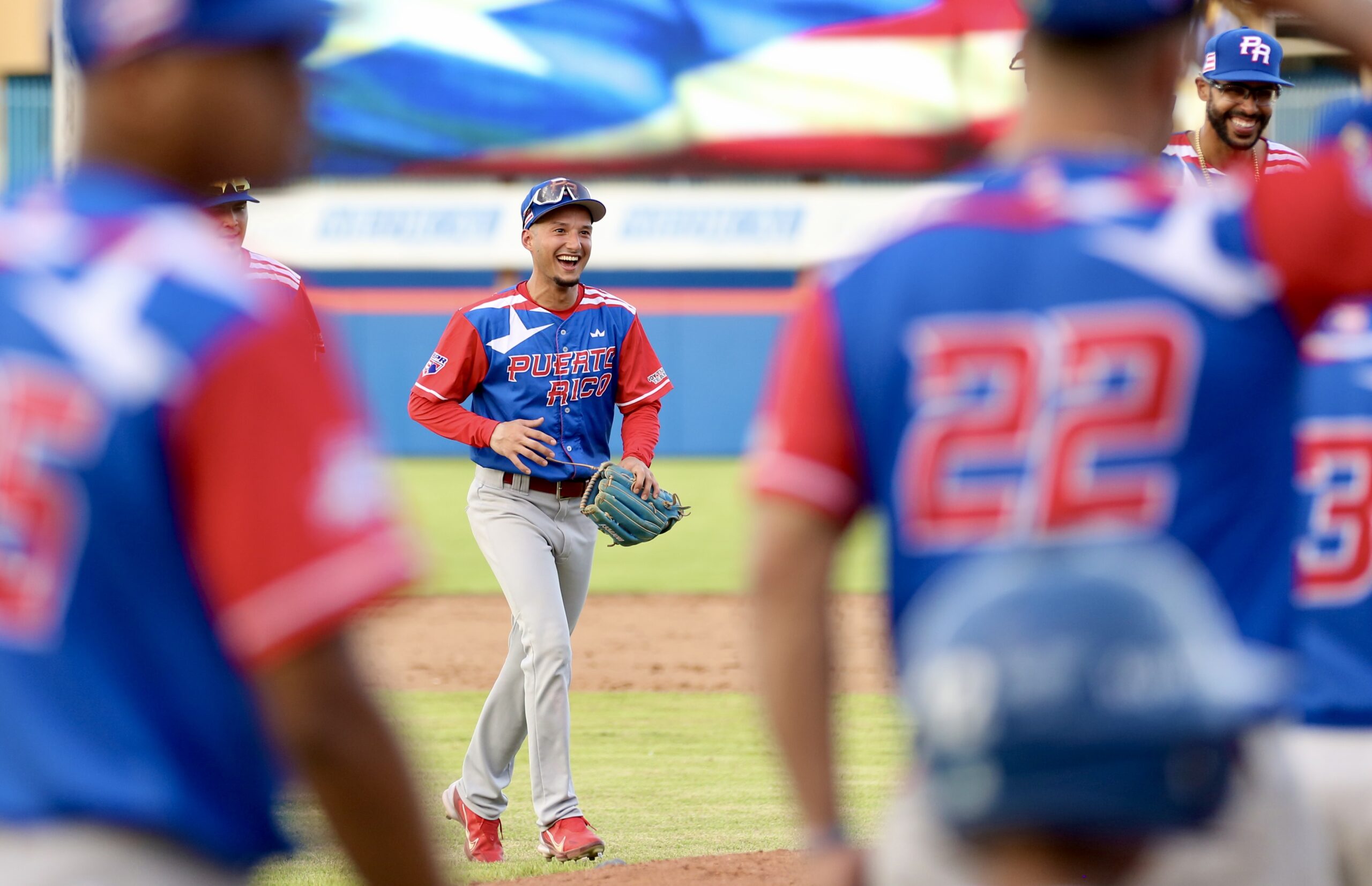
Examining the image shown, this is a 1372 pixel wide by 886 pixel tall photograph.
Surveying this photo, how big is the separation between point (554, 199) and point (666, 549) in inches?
434

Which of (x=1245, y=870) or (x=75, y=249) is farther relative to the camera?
(x=1245, y=870)

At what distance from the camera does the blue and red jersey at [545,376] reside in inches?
280

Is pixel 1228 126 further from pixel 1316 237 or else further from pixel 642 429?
pixel 1316 237

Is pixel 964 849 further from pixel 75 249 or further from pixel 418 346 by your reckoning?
pixel 418 346

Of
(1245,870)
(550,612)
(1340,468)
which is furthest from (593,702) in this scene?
(1245,870)

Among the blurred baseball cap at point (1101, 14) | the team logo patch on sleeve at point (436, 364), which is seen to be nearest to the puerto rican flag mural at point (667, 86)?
the team logo patch on sleeve at point (436, 364)

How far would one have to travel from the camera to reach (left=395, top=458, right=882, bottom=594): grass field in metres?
15.3

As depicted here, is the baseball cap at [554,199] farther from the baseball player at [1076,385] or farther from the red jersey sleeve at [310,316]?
the baseball player at [1076,385]

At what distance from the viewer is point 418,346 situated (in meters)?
27.6

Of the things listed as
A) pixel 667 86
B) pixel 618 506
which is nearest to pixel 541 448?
pixel 618 506

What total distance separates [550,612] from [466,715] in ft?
9.86

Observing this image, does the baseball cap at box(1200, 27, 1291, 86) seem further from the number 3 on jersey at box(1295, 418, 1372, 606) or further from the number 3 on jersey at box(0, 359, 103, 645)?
the number 3 on jersey at box(0, 359, 103, 645)

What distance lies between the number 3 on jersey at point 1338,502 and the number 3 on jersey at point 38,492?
1909 mm

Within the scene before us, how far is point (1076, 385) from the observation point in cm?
178
